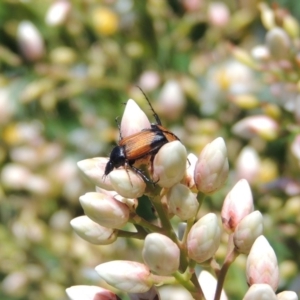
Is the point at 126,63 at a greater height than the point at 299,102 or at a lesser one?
greater

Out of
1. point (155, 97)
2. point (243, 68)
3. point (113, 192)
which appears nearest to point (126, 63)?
point (155, 97)

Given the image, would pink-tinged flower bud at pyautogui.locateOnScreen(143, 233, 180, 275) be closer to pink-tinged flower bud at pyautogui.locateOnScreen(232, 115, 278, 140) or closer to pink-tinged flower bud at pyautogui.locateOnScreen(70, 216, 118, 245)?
pink-tinged flower bud at pyautogui.locateOnScreen(70, 216, 118, 245)

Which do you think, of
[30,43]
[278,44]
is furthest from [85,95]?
[278,44]

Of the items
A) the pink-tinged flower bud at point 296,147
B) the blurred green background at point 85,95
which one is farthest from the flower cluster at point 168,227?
the blurred green background at point 85,95

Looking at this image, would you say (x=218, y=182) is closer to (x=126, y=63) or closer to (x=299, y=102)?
(x=299, y=102)

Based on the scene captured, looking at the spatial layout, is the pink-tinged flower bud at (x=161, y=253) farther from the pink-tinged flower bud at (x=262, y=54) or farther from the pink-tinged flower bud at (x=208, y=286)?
the pink-tinged flower bud at (x=262, y=54)
